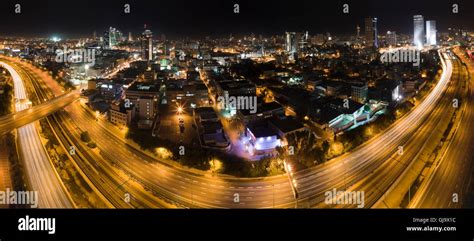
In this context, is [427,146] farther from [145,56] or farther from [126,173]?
[145,56]

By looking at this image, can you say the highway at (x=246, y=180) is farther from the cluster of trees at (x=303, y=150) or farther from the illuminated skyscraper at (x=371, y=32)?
the illuminated skyscraper at (x=371, y=32)

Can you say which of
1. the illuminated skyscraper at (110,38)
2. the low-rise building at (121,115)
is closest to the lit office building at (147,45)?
the illuminated skyscraper at (110,38)

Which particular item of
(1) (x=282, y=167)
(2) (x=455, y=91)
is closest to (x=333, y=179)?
(1) (x=282, y=167)

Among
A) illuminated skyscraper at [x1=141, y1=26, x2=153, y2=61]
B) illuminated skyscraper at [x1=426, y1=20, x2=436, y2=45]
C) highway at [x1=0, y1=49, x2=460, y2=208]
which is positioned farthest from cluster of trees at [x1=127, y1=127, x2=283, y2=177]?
illuminated skyscraper at [x1=426, y1=20, x2=436, y2=45]

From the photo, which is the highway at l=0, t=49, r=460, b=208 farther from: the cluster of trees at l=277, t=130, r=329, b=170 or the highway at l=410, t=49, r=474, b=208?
the highway at l=410, t=49, r=474, b=208

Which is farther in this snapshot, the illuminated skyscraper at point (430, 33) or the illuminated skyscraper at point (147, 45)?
the illuminated skyscraper at point (430, 33)
